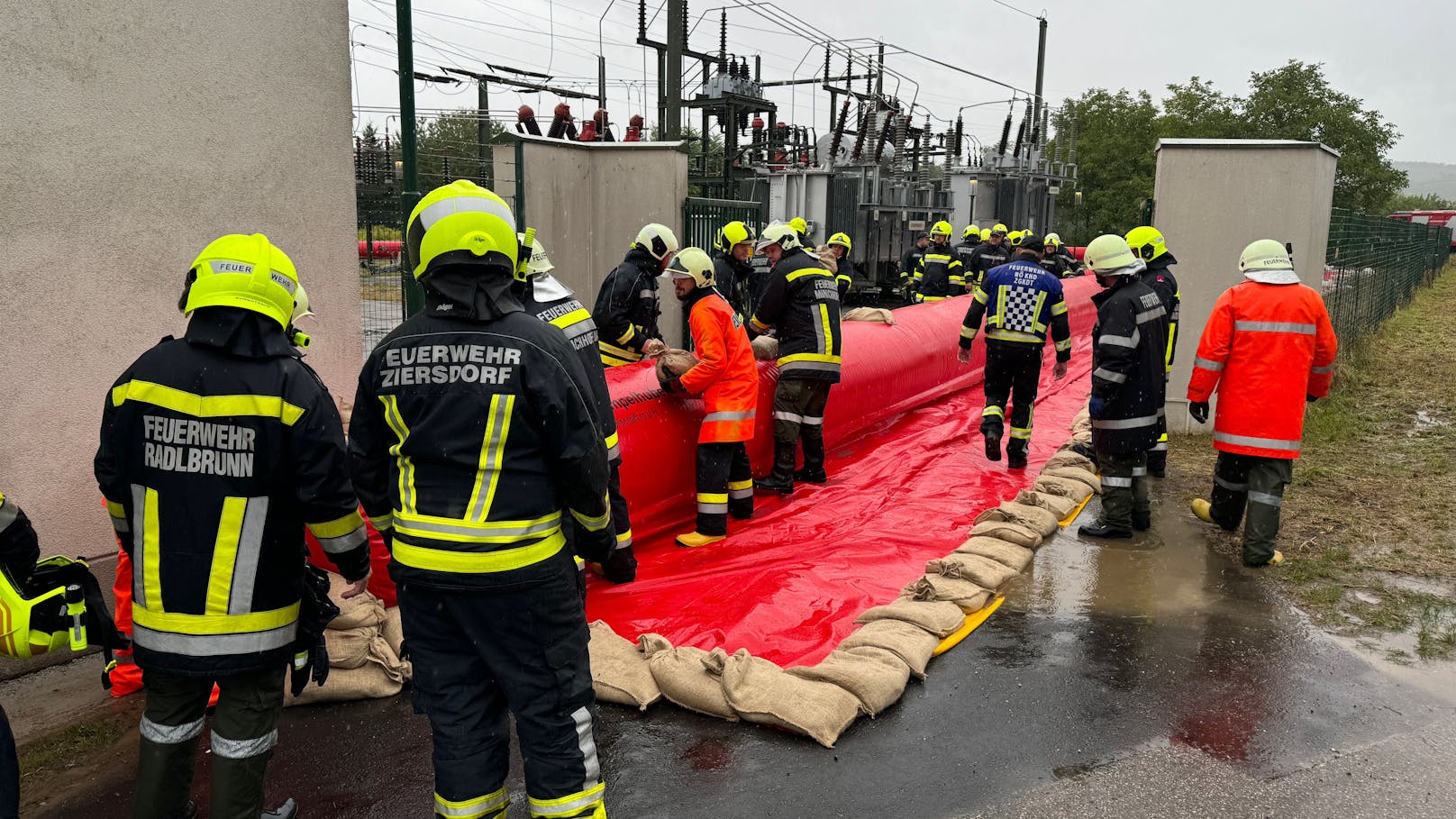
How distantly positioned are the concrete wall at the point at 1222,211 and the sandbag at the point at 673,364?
14.8ft

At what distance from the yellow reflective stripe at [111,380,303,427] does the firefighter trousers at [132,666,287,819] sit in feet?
2.44

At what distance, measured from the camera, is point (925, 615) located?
4547mm

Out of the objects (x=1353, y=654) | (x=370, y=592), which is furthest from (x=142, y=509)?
(x=1353, y=654)

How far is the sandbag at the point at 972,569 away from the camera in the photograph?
5055 millimetres

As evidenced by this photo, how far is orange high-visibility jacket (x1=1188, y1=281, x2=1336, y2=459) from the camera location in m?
5.51

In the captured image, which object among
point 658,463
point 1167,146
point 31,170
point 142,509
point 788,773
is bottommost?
point 788,773

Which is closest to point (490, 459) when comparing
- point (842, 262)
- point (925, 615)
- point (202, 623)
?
point (202, 623)

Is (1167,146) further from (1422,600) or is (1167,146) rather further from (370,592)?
(370,592)

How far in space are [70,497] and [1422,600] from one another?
20.8 ft

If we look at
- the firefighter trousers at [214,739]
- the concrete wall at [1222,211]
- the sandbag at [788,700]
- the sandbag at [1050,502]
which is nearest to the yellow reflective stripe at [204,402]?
the firefighter trousers at [214,739]

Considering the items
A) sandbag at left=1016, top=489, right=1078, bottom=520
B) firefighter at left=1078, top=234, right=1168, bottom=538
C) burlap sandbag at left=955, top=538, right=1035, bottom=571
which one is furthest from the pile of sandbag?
firefighter at left=1078, top=234, right=1168, bottom=538

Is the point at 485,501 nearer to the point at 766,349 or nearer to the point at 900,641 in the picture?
the point at 900,641

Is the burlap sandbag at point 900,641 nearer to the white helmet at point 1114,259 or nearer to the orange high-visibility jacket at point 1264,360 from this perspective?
the orange high-visibility jacket at point 1264,360

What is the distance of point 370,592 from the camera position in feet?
15.1
